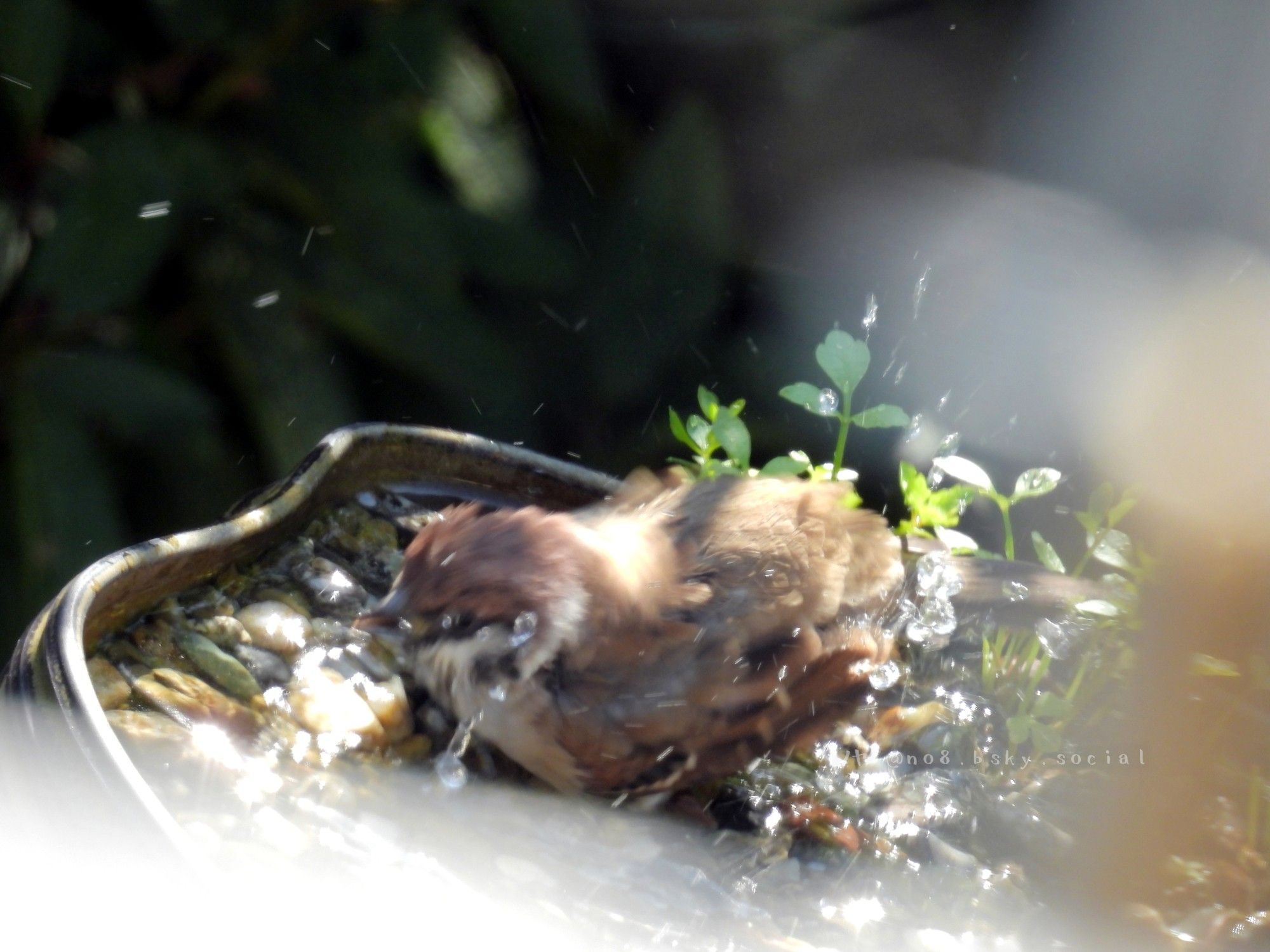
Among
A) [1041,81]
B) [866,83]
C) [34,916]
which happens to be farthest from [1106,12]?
[34,916]

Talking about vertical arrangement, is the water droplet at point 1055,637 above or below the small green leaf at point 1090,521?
below

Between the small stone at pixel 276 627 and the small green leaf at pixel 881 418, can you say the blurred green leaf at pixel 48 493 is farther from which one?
the small green leaf at pixel 881 418

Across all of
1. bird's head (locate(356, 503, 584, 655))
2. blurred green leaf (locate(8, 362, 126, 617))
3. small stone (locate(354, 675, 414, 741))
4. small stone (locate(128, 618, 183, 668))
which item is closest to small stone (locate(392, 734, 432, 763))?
small stone (locate(354, 675, 414, 741))

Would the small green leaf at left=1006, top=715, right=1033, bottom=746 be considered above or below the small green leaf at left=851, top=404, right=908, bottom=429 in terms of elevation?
below

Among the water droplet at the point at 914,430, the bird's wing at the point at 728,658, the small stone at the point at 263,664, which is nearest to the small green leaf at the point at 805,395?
the bird's wing at the point at 728,658

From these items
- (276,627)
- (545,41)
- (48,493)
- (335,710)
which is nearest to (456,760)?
(335,710)

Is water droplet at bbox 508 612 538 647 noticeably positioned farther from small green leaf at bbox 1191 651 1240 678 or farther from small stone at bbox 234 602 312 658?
small green leaf at bbox 1191 651 1240 678

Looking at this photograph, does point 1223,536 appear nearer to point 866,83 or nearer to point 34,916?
point 34,916
